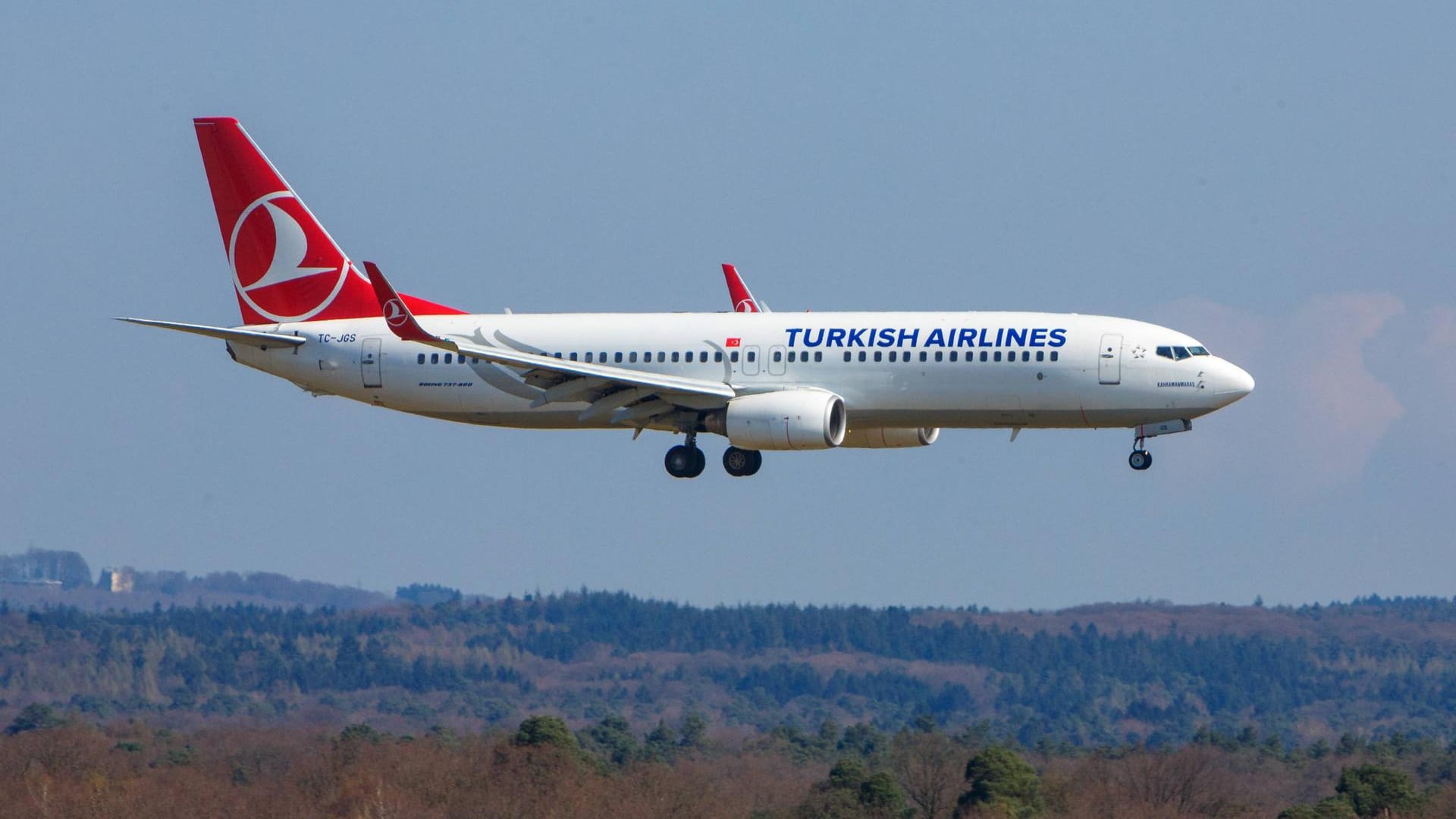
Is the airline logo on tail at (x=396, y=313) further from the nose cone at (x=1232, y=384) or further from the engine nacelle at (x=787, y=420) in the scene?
the nose cone at (x=1232, y=384)

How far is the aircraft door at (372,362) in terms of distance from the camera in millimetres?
69812

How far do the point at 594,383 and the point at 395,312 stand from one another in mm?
6315

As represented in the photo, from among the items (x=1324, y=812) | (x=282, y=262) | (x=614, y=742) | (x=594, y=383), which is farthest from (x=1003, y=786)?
(x=282, y=262)

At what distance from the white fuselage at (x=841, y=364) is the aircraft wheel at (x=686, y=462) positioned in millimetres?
2555

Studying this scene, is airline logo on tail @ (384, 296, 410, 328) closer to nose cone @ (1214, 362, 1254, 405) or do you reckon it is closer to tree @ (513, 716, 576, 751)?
nose cone @ (1214, 362, 1254, 405)

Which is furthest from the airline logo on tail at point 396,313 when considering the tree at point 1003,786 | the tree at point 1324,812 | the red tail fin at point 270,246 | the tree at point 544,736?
the tree at point 1324,812

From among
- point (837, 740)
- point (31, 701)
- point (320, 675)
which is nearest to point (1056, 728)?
point (837, 740)

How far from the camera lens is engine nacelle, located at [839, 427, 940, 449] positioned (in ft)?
225

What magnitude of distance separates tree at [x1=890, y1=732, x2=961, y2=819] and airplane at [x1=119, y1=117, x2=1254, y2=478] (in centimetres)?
4255

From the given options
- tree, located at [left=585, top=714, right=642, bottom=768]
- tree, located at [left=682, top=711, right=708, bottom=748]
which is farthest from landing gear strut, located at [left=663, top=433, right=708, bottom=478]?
tree, located at [left=682, top=711, right=708, bottom=748]

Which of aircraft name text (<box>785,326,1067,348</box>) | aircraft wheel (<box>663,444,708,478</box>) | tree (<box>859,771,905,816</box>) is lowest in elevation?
tree (<box>859,771,905,816</box>)

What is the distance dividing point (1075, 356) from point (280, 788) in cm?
5009

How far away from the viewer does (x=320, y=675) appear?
18438 cm

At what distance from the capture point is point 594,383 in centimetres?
6538
